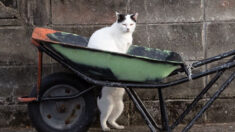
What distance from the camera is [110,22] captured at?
361 cm

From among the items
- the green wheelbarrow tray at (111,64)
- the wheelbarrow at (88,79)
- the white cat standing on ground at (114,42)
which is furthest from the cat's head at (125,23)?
the green wheelbarrow tray at (111,64)

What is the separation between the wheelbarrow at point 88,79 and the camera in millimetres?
2527

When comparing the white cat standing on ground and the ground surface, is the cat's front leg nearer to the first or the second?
the white cat standing on ground

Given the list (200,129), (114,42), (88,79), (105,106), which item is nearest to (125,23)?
(114,42)

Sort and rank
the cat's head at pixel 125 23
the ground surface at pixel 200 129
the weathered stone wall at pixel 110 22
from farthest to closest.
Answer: the weathered stone wall at pixel 110 22, the ground surface at pixel 200 129, the cat's head at pixel 125 23

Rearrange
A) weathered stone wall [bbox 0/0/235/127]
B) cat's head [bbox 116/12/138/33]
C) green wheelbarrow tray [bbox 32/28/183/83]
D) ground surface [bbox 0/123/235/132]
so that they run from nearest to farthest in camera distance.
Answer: green wheelbarrow tray [bbox 32/28/183/83] → cat's head [bbox 116/12/138/33] → ground surface [bbox 0/123/235/132] → weathered stone wall [bbox 0/0/235/127]

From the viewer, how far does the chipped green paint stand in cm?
251

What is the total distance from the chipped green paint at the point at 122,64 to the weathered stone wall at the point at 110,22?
104 cm

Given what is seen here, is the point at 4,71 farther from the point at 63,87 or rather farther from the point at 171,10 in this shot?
the point at 171,10

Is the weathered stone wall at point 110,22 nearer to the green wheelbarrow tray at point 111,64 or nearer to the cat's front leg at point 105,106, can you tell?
the cat's front leg at point 105,106

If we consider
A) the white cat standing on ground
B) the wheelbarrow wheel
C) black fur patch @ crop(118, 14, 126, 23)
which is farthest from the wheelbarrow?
black fur patch @ crop(118, 14, 126, 23)

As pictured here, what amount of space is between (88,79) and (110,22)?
3.77ft

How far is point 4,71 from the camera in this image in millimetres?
3619

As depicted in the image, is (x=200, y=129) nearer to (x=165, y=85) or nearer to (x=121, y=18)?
(x=165, y=85)
